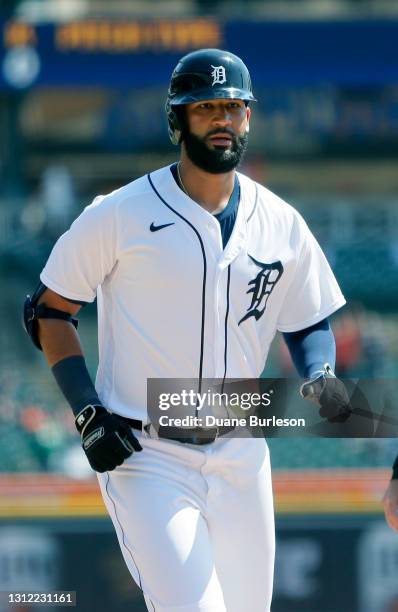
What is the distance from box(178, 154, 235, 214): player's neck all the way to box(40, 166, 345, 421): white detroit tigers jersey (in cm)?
4

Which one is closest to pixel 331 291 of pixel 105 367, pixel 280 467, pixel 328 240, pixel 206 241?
pixel 206 241

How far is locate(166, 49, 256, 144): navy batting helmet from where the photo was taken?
3289mm

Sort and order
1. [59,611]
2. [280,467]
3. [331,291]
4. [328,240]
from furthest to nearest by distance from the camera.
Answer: [328,240] → [280,467] → [59,611] → [331,291]

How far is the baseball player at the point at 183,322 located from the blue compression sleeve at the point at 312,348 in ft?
0.16

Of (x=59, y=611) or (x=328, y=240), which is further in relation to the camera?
(x=328, y=240)

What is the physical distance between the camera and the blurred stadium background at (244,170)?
6680mm

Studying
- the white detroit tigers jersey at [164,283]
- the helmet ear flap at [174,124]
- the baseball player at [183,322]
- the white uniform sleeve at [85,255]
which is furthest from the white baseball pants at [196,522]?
the helmet ear flap at [174,124]

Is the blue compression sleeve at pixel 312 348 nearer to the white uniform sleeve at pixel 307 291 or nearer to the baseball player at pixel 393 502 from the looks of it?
the white uniform sleeve at pixel 307 291

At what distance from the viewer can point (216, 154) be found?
3312 mm

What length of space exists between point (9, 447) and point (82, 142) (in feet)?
28.5

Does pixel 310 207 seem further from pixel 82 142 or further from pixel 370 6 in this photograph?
pixel 370 6

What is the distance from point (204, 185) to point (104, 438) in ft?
2.47

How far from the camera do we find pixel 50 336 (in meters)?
3.34

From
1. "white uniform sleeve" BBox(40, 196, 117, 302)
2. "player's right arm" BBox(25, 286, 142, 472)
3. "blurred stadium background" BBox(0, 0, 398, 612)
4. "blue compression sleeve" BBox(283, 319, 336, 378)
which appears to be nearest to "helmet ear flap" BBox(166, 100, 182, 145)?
"white uniform sleeve" BBox(40, 196, 117, 302)
